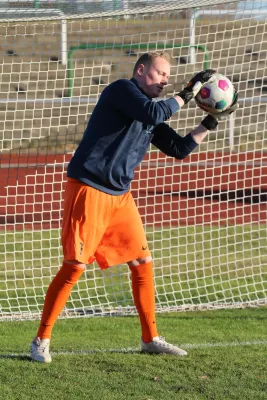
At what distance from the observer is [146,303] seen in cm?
511

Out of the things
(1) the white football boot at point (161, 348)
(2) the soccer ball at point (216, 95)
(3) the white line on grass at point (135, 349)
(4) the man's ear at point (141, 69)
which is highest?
(4) the man's ear at point (141, 69)

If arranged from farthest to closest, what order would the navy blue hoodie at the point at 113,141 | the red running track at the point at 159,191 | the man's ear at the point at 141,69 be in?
the red running track at the point at 159,191 → the man's ear at the point at 141,69 → the navy blue hoodie at the point at 113,141

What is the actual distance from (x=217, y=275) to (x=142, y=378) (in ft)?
10.0

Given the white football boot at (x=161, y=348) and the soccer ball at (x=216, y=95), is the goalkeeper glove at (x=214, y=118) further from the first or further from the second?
the white football boot at (x=161, y=348)

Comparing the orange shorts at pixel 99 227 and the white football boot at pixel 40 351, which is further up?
the orange shorts at pixel 99 227

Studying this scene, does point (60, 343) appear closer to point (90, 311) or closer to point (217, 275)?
point (90, 311)

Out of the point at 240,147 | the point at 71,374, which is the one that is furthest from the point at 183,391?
the point at 240,147

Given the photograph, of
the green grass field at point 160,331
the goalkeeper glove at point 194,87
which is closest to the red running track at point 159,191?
the green grass field at point 160,331

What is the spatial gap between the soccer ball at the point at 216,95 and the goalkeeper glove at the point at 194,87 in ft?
0.10

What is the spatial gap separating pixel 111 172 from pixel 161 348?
107cm

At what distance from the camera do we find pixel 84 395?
4262mm

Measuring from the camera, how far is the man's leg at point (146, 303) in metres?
5.07

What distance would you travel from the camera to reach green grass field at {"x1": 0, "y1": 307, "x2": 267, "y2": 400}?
432 centimetres

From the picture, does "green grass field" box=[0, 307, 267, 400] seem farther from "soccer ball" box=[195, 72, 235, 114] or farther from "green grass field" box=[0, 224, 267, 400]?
"soccer ball" box=[195, 72, 235, 114]
